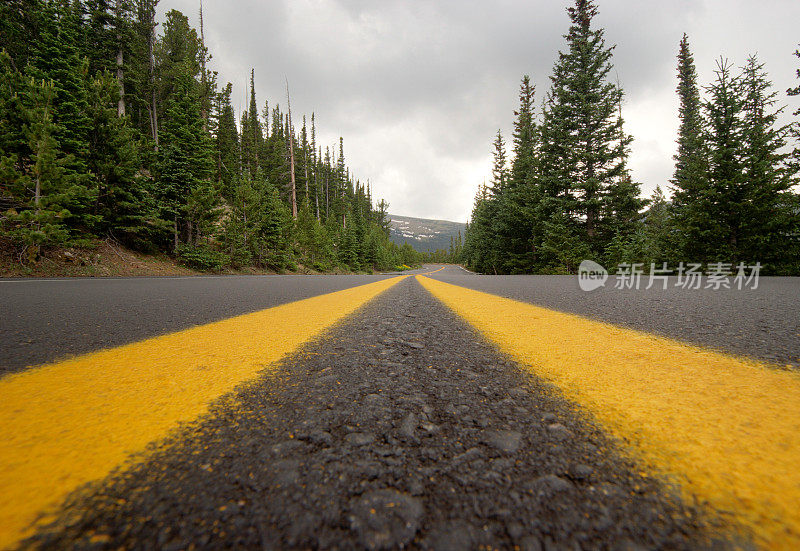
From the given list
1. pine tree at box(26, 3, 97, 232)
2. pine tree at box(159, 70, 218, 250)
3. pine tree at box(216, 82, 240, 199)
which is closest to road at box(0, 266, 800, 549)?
pine tree at box(26, 3, 97, 232)

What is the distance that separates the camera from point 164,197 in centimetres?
1305

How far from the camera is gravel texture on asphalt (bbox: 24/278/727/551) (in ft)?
1.19

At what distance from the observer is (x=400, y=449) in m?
0.57

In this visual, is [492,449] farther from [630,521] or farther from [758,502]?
[758,502]

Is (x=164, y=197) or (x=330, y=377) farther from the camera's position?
(x=164, y=197)

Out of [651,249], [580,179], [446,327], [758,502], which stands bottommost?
[446,327]

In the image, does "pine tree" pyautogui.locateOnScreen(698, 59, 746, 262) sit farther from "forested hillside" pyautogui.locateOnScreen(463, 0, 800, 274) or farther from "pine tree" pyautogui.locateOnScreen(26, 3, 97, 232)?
"pine tree" pyautogui.locateOnScreen(26, 3, 97, 232)

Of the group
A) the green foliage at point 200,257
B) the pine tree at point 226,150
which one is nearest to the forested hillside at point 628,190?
the green foliage at point 200,257

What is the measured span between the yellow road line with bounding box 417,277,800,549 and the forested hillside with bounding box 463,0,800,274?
479 inches

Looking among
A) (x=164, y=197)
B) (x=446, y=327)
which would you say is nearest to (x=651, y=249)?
(x=446, y=327)

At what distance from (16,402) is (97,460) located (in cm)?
46

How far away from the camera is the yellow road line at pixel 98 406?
1.39 ft

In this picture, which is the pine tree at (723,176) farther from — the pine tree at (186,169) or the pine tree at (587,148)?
the pine tree at (186,169)

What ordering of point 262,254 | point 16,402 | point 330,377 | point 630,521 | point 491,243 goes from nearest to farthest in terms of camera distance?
point 630,521 → point 16,402 → point 330,377 → point 262,254 → point 491,243
